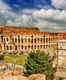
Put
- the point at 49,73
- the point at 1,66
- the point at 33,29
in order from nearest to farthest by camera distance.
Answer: the point at 49,73 → the point at 1,66 → the point at 33,29

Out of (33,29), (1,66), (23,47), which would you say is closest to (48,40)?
(23,47)

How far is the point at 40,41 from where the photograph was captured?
236ft

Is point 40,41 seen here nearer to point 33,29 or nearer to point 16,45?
point 16,45

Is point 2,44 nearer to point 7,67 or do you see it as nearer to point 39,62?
point 7,67

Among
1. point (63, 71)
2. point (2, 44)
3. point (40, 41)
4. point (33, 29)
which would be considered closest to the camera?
point (63, 71)

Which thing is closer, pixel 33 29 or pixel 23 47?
pixel 23 47

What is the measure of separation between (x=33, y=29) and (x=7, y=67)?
132 metres

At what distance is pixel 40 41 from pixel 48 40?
6916mm

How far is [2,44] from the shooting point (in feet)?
217

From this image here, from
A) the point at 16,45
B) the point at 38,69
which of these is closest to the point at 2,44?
the point at 16,45

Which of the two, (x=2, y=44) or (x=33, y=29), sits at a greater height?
(x=33, y=29)

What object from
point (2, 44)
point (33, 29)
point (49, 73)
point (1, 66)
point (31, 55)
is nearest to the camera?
point (49, 73)

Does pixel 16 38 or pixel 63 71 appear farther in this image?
pixel 16 38

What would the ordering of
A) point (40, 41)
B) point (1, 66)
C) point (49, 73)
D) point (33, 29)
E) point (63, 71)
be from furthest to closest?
point (33, 29), point (40, 41), point (1, 66), point (63, 71), point (49, 73)
